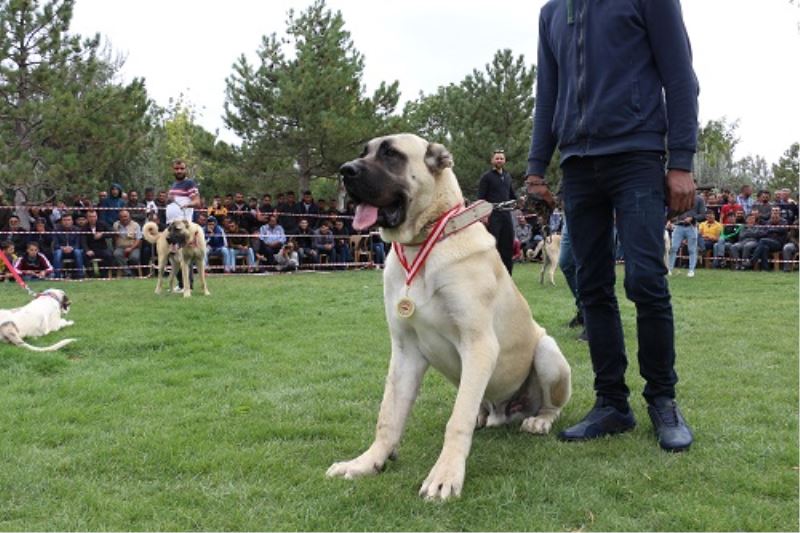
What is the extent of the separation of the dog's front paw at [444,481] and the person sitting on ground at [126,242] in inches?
518

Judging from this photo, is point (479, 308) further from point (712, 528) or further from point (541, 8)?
point (541, 8)

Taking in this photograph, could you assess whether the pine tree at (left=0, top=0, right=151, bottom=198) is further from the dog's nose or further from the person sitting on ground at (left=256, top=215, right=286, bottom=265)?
the dog's nose

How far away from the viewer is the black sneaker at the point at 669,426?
2932mm

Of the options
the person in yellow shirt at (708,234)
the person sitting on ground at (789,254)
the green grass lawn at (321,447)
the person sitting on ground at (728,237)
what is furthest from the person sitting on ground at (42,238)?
the person sitting on ground at (789,254)

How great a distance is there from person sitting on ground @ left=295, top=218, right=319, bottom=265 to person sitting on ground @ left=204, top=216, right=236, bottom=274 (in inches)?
81.2

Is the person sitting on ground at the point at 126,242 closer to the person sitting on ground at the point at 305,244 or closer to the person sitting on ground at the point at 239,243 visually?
the person sitting on ground at the point at 239,243

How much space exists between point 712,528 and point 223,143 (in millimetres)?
23403

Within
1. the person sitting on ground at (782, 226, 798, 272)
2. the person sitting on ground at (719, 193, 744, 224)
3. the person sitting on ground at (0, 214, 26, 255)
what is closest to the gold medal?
the person sitting on ground at (0, 214, 26, 255)

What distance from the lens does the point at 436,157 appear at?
2.86 m

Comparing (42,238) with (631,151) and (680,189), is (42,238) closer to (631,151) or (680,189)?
(631,151)

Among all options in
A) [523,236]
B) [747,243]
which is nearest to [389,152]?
[747,243]

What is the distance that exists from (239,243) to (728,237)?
12445 millimetres

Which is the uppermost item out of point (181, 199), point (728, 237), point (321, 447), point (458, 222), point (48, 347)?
point (181, 199)

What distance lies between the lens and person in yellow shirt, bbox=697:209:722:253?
1762 cm
